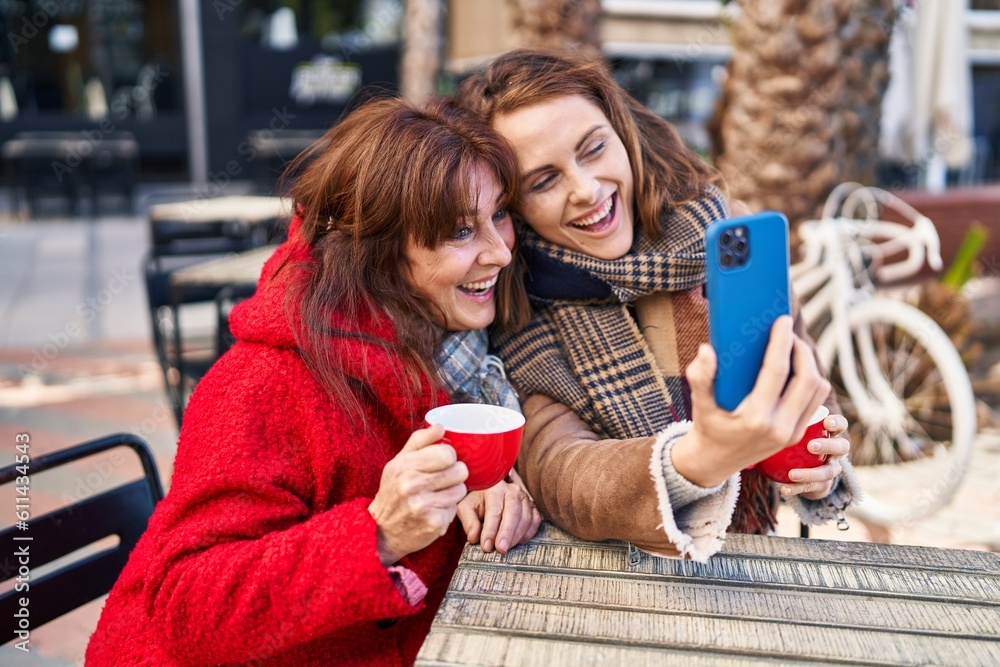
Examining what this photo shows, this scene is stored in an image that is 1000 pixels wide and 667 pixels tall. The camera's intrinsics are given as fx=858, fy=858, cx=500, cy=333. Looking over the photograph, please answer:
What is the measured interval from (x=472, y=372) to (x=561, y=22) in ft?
15.5

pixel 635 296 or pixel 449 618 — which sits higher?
pixel 635 296

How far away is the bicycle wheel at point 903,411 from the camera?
3496 millimetres

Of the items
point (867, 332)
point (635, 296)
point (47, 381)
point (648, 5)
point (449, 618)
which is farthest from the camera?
point (648, 5)

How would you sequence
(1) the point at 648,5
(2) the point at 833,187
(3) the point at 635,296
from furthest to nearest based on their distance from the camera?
(1) the point at 648,5 < (2) the point at 833,187 < (3) the point at 635,296

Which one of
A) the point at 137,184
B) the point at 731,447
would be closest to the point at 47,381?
the point at 731,447

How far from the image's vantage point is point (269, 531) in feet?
4.53

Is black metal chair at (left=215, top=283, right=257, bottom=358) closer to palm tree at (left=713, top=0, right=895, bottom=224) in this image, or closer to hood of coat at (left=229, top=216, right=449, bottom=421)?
hood of coat at (left=229, top=216, right=449, bottom=421)

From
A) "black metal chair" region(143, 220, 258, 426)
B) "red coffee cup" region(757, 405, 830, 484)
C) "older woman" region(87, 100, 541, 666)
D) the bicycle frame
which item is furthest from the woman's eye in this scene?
"black metal chair" region(143, 220, 258, 426)

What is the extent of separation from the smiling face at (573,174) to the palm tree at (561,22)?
13.8 feet

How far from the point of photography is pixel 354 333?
4.93ft

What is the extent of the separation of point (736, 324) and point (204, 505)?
864 millimetres

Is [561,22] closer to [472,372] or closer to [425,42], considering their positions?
[425,42]

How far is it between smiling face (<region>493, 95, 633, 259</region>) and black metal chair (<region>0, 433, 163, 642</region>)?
3.44ft

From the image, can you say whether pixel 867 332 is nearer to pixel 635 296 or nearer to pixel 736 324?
pixel 635 296
